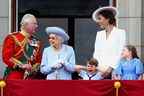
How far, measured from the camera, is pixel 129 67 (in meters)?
9.12

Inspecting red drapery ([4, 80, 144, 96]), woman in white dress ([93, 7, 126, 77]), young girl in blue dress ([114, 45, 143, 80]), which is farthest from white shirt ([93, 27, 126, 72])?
red drapery ([4, 80, 144, 96])

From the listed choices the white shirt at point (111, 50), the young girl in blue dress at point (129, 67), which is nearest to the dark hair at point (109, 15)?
the white shirt at point (111, 50)

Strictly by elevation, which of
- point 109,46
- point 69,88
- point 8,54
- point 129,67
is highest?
point 109,46

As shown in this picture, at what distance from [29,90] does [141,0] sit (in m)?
4.39

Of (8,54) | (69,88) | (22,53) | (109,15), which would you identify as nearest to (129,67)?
(109,15)

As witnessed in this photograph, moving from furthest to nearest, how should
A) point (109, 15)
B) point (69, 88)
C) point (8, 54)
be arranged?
point (109, 15), point (8, 54), point (69, 88)

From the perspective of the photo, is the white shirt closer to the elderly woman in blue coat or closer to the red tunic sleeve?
the elderly woman in blue coat

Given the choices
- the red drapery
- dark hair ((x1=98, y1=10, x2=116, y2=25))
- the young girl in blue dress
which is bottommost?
the red drapery

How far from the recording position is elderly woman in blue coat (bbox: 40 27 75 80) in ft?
30.3

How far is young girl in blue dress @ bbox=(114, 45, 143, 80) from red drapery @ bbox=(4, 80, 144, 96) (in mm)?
674

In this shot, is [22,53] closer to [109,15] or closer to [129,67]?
[109,15]

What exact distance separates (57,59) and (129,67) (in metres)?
0.98

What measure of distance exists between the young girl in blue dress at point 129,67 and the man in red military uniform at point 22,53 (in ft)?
3.69

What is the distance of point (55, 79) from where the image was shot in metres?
9.08
